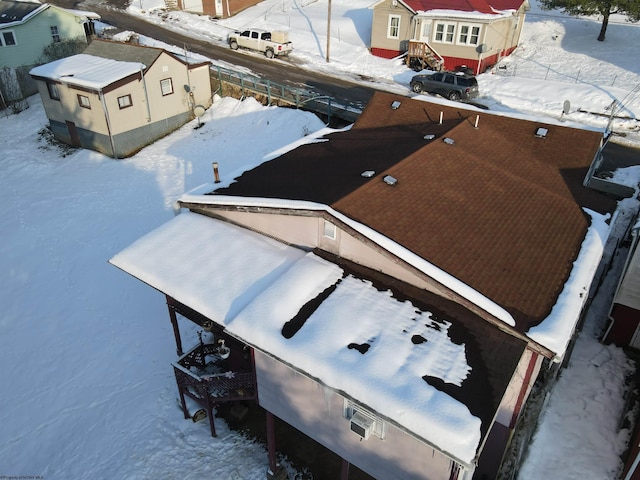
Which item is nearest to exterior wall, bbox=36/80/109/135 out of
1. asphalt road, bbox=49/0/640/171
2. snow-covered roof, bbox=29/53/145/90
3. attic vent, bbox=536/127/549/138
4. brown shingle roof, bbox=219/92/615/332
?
snow-covered roof, bbox=29/53/145/90

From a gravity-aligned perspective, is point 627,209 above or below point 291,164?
below

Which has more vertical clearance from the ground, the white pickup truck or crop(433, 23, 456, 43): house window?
crop(433, 23, 456, 43): house window

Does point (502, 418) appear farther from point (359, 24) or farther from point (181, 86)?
point (359, 24)

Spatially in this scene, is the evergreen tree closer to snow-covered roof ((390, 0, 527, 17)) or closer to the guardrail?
snow-covered roof ((390, 0, 527, 17))

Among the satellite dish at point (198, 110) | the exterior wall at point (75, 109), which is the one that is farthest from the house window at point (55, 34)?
the satellite dish at point (198, 110)

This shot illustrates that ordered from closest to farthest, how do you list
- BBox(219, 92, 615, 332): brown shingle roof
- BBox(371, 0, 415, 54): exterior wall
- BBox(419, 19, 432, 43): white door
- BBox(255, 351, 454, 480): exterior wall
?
BBox(255, 351, 454, 480): exterior wall, BBox(219, 92, 615, 332): brown shingle roof, BBox(419, 19, 432, 43): white door, BBox(371, 0, 415, 54): exterior wall

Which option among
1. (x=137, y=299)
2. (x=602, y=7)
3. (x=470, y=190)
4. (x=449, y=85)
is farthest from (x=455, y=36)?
(x=137, y=299)

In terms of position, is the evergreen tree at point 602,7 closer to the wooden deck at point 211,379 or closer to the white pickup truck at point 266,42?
the white pickup truck at point 266,42

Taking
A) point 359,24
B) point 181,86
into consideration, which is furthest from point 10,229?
point 359,24
